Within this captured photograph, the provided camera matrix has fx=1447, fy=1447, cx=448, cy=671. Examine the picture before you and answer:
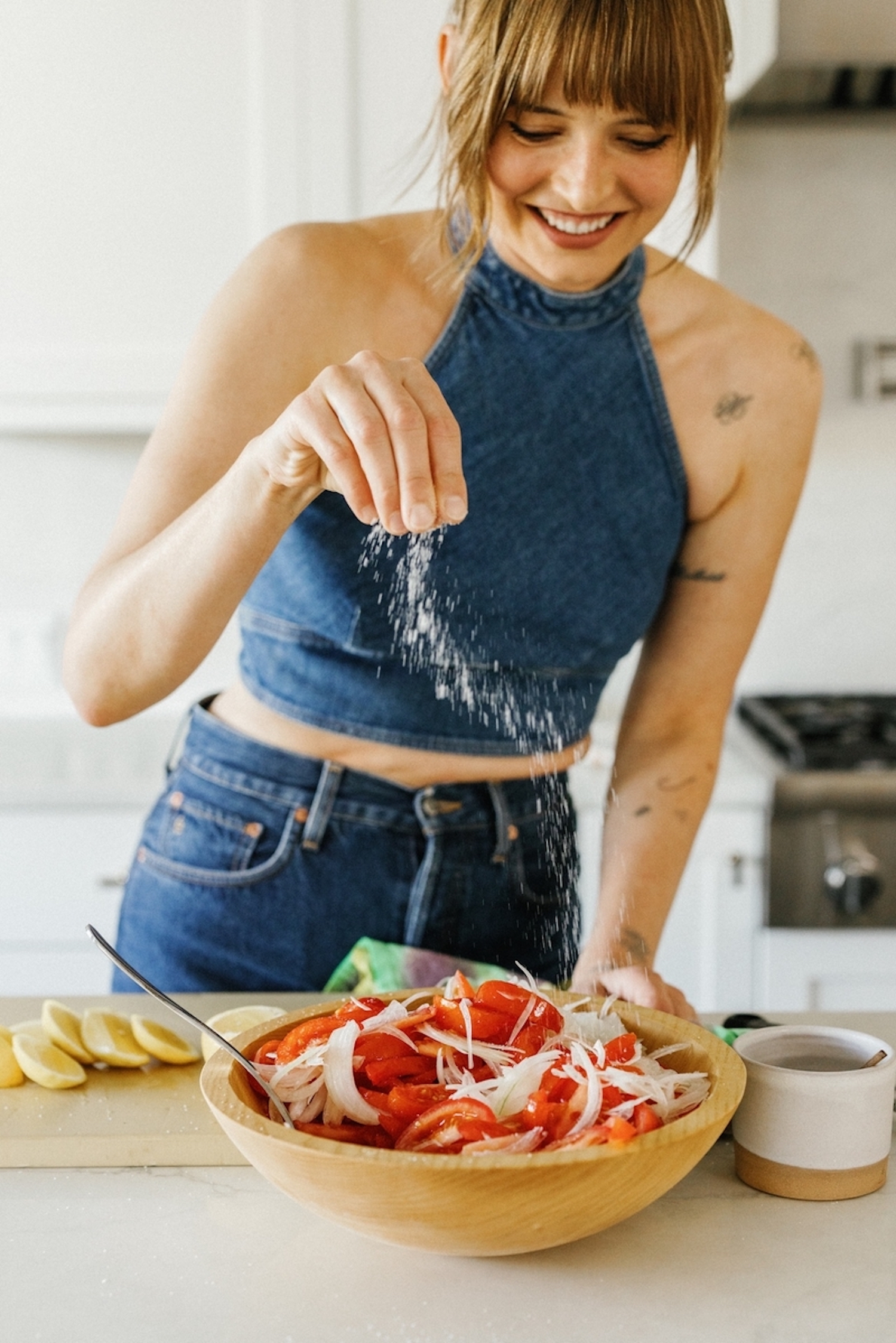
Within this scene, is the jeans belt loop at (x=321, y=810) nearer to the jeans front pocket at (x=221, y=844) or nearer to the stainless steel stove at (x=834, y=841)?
the jeans front pocket at (x=221, y=844)

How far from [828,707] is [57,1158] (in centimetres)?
187

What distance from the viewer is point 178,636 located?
107 cm

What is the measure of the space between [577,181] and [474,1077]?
0.65 m

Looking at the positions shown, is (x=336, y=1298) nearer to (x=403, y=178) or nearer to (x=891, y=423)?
(x=403, y=178)

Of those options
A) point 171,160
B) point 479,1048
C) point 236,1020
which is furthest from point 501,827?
point 171,160

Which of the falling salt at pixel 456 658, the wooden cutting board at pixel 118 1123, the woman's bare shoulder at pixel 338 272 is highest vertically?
the woman's bare shoulder at pixel 338 272

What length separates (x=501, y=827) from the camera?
4.31 ft

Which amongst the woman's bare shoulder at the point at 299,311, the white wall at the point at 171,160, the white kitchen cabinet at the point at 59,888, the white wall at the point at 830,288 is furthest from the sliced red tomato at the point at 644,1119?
the white wall at the point at 830,288

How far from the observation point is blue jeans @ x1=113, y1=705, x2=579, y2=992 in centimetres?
129

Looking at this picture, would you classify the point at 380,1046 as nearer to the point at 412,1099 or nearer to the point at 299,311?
the point at 412,1099

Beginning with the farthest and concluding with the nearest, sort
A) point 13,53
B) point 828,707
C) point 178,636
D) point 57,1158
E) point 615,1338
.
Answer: point 828,707, point 13,53, point 178,636, point 57,1158, point 615,1338

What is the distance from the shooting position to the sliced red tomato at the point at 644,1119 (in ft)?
2.51

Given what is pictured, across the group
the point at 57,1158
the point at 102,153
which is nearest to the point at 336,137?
the point at 102,153

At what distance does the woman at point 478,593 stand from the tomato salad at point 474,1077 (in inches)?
10.0
